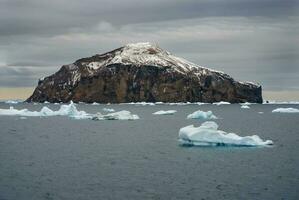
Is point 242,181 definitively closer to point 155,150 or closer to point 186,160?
point 186,160

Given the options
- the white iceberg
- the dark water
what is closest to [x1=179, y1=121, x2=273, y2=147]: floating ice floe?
the dark water

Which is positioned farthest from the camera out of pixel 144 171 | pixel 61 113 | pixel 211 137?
pixel 61 113

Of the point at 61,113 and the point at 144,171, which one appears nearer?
the point at 144,171

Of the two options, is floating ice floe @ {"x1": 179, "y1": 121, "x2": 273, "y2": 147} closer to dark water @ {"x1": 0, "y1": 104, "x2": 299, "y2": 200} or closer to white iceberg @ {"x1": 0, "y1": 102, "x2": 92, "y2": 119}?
dark water @ {"x1": 0, "y1": 104, "x2": 299, "y2": 200}

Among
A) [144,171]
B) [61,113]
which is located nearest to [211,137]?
[144,171]

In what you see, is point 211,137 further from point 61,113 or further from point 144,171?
point 61,113

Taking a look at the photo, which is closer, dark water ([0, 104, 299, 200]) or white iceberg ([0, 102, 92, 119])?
dark water ([0, 104, 299, 200])

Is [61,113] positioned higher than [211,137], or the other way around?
[61,113]

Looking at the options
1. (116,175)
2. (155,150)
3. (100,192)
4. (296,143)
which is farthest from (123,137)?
(100,192)

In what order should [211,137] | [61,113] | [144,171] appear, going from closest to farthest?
1. [144,171]
2. [211,137]
3. [61,113]
